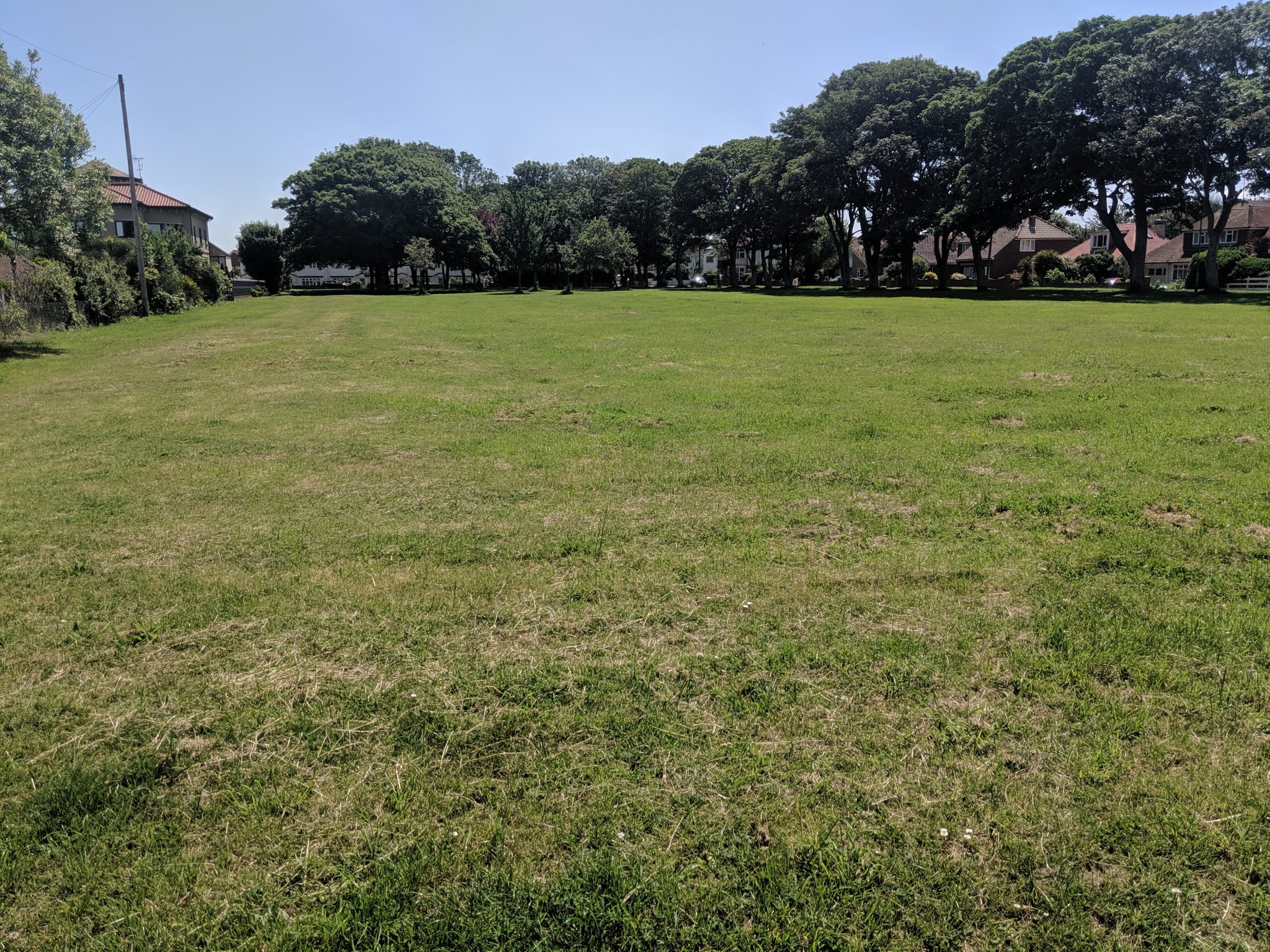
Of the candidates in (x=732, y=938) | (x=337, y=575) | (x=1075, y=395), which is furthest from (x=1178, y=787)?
(x=1075, y=395)

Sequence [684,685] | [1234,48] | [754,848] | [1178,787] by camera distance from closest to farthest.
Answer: [754,848], [1178,787], [684,685], [1234,48]

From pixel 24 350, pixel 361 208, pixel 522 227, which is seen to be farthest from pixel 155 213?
pixel 24 350

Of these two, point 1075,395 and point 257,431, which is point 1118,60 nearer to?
point 1075,395

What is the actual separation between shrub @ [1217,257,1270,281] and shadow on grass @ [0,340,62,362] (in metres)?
63.5

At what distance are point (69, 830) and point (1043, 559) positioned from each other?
20.3 feet

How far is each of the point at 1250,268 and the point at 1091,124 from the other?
19.9m

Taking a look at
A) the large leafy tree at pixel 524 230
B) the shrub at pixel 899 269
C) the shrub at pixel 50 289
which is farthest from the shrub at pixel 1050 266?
the shrub at pixel 50 289

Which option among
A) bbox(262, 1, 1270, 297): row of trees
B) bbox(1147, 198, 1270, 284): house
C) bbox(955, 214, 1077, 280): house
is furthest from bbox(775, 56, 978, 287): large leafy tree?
bbox(955, 214, 1077, 280): house

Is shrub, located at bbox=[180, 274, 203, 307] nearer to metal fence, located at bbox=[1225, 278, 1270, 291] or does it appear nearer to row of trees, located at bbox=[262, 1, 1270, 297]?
row of trees, located at bbox=[262, 1, 1270, 297]

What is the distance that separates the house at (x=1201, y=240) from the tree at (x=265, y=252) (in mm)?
85771

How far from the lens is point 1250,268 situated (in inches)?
1923

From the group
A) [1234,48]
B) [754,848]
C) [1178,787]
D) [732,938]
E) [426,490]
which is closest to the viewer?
[732,938]

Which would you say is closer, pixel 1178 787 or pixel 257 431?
pixel 1178 787

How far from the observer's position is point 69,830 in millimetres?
3096
